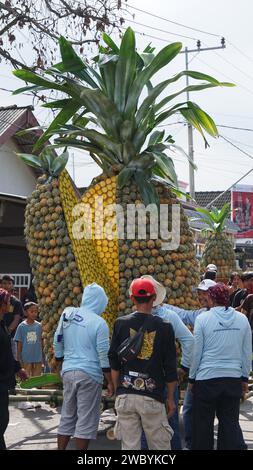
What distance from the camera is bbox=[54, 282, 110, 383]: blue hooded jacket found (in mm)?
6719

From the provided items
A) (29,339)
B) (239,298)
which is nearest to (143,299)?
(29,339)

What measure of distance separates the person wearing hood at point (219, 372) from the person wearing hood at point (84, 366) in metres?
0.82

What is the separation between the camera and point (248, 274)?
37.4 ft

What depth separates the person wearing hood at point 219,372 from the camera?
641 cm

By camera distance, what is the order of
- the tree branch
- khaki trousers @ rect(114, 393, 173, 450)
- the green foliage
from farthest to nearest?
the tree branch < the green foliage < khaki trousers @ rect(114, 393, 173, 450)

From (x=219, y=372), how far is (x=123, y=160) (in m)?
2.98

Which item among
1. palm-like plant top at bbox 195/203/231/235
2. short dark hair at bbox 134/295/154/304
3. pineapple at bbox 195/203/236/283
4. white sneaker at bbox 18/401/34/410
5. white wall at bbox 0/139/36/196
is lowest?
white sneaker at bbox 18/401/34/410

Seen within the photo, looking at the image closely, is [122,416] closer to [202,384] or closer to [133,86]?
[202,384]

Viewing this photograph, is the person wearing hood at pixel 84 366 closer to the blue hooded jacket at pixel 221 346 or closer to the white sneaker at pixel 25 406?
the blue hooded jacket at pixel 221 346

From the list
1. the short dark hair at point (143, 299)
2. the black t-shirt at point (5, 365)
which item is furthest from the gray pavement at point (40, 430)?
the short dark hair at point (143, 299)

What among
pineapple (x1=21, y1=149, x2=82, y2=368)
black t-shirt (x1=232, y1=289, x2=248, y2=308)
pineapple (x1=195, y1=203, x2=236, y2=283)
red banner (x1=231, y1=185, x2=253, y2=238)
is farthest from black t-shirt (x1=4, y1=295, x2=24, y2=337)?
red banner (x1=231, y1=185, x2=253, y2=238)

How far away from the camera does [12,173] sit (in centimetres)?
1988

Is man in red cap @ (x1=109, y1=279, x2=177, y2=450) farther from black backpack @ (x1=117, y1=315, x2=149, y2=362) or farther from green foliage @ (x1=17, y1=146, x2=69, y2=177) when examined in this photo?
green foliage @ (x1=17, y1=146, x2=69, y2=177)
